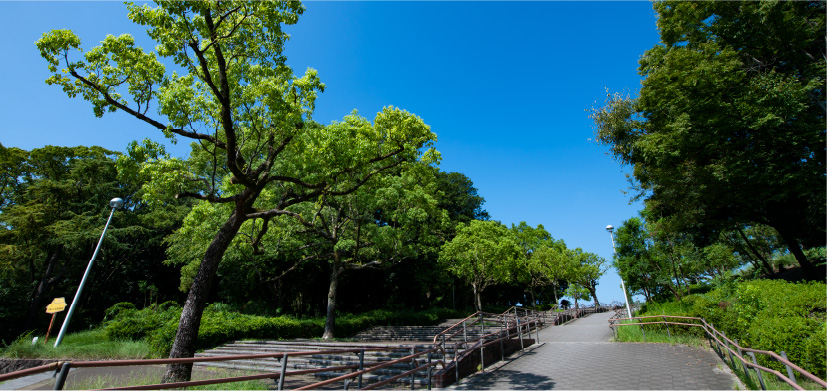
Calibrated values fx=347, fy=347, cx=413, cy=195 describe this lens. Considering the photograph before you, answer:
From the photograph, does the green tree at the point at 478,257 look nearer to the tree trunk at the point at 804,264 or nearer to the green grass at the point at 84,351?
the tree trunk at the point at 804,264

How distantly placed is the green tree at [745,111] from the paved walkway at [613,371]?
296 inches

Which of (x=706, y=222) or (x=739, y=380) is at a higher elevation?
(x=706, y=222)

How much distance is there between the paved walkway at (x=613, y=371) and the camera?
23.0 ft

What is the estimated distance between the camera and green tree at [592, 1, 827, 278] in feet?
39.8

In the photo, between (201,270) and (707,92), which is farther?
(707,92)

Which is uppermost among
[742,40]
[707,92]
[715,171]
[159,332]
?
[742,40]

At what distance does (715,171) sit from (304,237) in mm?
19484

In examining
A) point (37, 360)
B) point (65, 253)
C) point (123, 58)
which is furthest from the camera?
point (65, 253)

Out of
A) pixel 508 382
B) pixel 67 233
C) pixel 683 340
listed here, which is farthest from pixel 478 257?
pixel 67 233

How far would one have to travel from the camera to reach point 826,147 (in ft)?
39.7

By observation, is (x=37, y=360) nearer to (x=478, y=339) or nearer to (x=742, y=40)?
(x=478, y=339)

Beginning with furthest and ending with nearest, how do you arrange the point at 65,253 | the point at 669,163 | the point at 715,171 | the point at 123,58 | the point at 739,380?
1. the point at 65,253
2. the point at 669,163
3. the point at 715,171
4. the point at 123,58
5. the point at 739,380

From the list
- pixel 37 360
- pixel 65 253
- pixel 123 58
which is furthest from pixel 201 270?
pixel 65 253

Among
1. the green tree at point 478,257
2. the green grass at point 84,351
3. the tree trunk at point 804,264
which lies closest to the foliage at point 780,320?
the tree trunk at point 804,264
